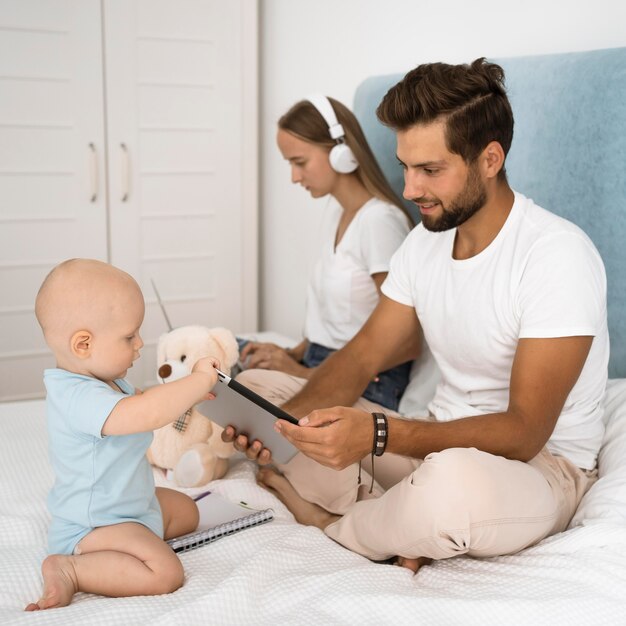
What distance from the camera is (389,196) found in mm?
2211

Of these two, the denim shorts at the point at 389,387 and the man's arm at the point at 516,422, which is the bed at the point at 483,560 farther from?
the denim shorts at the point at 389,387

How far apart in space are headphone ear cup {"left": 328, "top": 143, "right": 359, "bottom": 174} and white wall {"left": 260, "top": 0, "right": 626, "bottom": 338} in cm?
41

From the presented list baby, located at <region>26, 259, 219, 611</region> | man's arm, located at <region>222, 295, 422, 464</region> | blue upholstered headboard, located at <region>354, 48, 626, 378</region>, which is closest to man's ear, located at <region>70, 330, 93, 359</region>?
baby, located at <region>26, 259, 219, 611</region>

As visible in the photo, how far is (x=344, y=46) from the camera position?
2.81 metres

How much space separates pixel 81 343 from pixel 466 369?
78 centimetres

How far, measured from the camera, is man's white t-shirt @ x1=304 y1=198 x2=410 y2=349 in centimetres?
212

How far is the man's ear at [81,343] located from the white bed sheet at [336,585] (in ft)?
1.17

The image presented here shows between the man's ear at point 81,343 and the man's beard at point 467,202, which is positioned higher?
the man's beard at point 467,202

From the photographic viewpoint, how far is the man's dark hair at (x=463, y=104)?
1576 millimetres

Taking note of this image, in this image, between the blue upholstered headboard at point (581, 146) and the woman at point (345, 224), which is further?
the woman at point (345, 224)

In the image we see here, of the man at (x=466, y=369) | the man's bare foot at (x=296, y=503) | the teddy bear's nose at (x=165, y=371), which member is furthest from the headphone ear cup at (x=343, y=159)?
the man's bare foot at (x=296, y=503)

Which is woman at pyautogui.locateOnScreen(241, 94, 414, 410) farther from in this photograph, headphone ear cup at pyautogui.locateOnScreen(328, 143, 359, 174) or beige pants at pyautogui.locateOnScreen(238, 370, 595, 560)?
beige pants at pyautogui.locateOnScreen(238, 370, 595, 560)

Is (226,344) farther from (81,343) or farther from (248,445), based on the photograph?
(81,343)

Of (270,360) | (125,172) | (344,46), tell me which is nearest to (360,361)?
(270,360)
